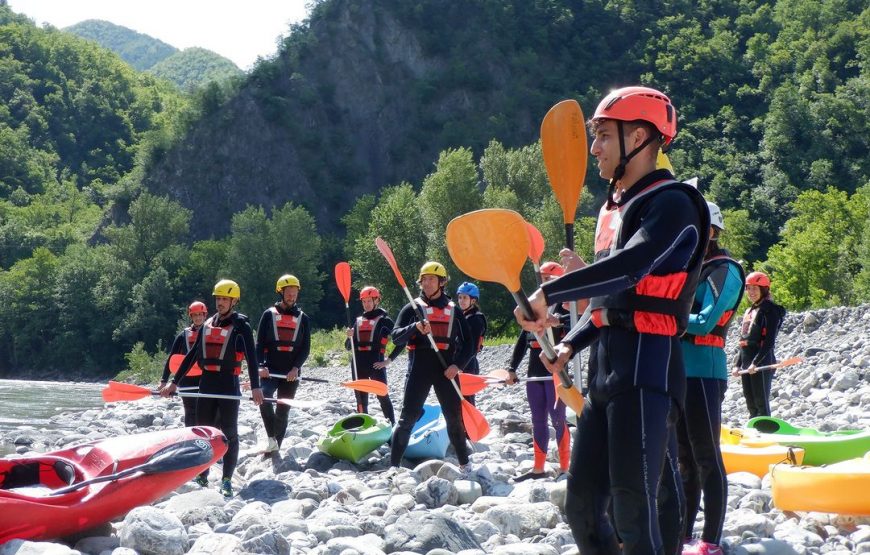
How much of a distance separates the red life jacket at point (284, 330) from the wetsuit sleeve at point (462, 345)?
6.27 feet

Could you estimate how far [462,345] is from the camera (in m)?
7.79

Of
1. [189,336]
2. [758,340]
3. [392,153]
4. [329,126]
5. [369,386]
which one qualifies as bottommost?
[369,386]

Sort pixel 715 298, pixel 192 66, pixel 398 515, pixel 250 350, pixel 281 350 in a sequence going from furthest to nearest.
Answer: pixel 192 66
pixel 281 350
pixel 250 350
pixel 398 515
pixel 715 298

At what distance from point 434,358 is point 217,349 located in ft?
5.56

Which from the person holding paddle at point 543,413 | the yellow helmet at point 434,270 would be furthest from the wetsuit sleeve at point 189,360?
the person holding paddle at point 543,413

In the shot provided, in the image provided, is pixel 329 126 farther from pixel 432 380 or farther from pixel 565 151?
pixel 565 151

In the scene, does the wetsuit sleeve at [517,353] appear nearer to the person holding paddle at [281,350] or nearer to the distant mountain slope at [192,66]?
the person holding paddle at [281,350]

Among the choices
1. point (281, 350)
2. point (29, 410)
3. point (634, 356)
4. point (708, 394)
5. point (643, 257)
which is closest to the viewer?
point (643, 257)

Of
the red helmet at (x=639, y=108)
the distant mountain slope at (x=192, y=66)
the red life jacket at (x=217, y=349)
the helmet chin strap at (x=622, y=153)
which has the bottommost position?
the red life jacket at (x=217, y=349)

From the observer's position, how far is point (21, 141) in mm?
94500

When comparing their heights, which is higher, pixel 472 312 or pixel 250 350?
pixel 472 312

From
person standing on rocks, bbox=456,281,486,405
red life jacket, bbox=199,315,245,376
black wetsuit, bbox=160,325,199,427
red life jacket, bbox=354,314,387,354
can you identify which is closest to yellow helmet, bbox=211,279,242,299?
red life jacket, bbox=199,315,245,376

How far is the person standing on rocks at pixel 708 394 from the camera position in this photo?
4191 millimetres

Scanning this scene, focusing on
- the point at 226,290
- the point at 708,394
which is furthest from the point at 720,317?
the point at 226,290
